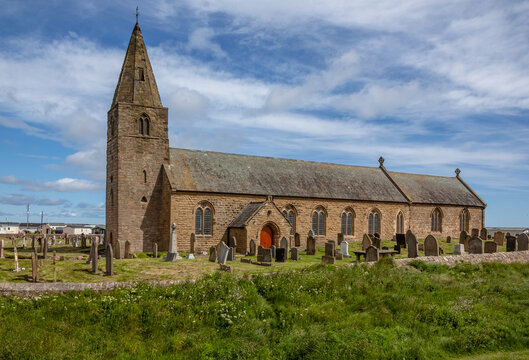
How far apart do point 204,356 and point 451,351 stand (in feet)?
22.7

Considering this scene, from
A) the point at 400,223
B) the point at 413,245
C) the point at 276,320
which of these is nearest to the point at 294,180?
the point at 400,223

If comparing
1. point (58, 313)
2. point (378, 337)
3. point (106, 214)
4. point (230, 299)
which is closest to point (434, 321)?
point (378, 337)

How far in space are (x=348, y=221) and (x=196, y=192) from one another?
1485 centimetres

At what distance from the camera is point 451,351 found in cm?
1253

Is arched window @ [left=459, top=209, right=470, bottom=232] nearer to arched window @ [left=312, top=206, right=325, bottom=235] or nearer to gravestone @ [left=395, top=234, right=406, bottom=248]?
gravestone @ [left=395, top=234, right=406, bottom=248]

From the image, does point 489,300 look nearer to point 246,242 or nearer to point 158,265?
point 158,265

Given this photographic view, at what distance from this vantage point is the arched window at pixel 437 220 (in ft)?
149

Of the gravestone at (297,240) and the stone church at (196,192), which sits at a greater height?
the stone church at (196,192)

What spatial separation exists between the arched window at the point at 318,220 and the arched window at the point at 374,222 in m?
5.43

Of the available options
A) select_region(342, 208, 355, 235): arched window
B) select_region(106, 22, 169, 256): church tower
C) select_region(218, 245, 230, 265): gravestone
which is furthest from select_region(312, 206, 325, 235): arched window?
select_region(218, 245, 230, 265): gravestone

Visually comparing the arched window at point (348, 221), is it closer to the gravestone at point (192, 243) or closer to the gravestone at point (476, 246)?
the gravestone at point (476, 246)

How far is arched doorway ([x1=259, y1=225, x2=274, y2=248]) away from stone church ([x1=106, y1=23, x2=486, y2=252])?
72 millimetres

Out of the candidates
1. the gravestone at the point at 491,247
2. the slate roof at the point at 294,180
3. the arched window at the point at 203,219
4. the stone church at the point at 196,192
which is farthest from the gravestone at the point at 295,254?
the gravestone at the point at 491,247

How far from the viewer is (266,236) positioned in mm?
32250
